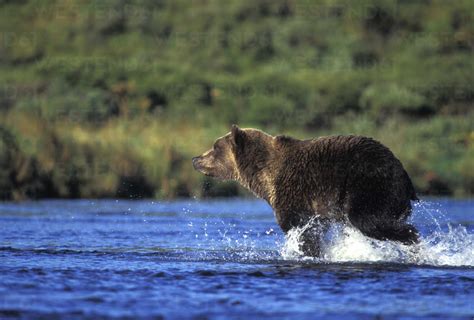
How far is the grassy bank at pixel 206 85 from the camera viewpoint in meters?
21.5

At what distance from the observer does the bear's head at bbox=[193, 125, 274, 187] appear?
1083 cm

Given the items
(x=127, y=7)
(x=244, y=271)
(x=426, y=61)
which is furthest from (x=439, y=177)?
(x=127, y=7)

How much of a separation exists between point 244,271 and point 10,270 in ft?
7.00

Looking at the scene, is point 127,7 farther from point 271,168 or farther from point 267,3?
point 271,168

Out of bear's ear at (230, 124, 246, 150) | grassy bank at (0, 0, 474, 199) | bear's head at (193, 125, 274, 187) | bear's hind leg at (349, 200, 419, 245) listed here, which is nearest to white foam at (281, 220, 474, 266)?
bear's hind leg at (349, 200, 419, 245)

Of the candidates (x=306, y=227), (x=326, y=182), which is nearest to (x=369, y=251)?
(x=306, y=227)

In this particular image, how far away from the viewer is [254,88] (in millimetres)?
37156

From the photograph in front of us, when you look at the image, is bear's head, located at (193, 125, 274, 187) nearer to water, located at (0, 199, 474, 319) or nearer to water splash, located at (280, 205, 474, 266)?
water, located at (0, 199, 474, 319)

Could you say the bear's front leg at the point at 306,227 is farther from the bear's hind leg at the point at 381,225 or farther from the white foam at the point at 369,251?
the bear's hind leg at the point at 381,225

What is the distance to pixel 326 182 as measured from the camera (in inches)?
391

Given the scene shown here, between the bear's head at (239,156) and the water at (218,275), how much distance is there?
0.90 m

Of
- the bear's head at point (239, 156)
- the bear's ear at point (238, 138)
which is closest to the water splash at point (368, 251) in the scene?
the bear's head at point (239, 156)

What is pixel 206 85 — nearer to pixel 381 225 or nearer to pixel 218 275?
pixel 381 225

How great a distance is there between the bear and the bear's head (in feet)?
0.04
